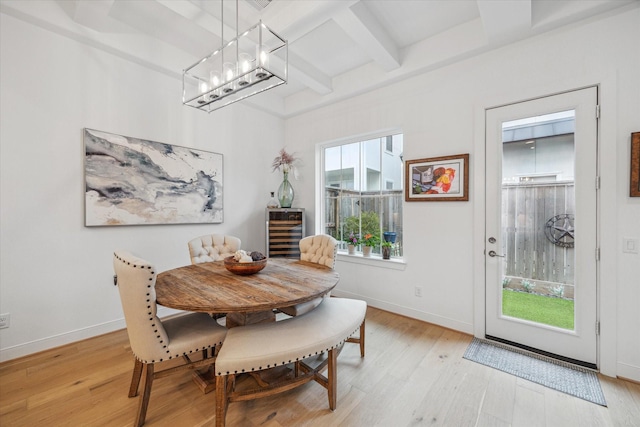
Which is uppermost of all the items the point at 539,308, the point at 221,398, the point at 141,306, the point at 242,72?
the point at 242,72

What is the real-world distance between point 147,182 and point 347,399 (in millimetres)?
2879

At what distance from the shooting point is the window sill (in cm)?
316

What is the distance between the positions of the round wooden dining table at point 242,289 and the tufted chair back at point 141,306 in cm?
9

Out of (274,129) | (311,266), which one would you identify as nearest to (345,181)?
(274,129)

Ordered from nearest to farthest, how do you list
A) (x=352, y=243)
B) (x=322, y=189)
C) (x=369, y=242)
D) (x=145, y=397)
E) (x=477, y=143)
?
(x=145, y=397) < (x=477, y=143) < (x=369, y=242) < (x=352, y=243) < (x=322, y=189)

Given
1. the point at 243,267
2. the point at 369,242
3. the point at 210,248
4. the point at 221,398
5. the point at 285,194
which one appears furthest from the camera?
the point at 285,194

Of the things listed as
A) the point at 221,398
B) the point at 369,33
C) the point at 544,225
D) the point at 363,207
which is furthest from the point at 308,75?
the point at 221,398

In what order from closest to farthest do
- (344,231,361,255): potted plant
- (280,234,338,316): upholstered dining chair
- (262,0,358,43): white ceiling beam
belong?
(262,0,358,43): white ceiling beam
(280,234,338,316): upholstered dining chair
(344,231,361,255): potted plant

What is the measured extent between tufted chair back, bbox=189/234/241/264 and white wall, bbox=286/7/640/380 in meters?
1.63

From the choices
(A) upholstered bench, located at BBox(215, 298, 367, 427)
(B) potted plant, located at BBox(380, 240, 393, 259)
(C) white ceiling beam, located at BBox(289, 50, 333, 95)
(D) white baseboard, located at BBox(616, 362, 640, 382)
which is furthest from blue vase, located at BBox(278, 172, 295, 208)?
(D) white baseboard, located at BBox(616, 362, 640, 382)

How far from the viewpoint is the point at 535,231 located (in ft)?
7.74

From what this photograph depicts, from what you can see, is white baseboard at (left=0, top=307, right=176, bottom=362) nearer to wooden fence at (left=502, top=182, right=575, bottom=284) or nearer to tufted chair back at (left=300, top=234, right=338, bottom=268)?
tufted chair back at (left=300, top=234, right=338, bottom=268)

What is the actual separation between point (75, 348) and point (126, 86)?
2.63 m

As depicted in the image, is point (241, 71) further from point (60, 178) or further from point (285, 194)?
point (285, 194)
